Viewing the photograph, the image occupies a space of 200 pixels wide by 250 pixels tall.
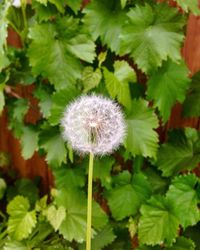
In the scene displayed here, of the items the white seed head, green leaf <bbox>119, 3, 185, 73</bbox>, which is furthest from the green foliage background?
the white seed head

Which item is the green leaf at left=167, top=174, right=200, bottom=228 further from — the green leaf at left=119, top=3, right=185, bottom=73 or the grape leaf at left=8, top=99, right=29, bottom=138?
the grape leaf at left=8, top=99, right=29, bottom=138

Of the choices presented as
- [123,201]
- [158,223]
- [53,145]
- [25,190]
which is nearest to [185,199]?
[158,223]

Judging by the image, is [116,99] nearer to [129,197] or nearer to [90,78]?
[90,78]

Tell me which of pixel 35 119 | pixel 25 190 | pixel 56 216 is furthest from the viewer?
pixel 25 190

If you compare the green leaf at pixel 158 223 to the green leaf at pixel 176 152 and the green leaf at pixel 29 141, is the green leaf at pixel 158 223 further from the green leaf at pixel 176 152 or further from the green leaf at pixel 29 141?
the green leaf at pixel 29 141

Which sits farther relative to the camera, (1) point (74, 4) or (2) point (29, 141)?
(2) point (29, 141)

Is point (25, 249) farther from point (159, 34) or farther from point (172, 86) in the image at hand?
point (159, 34)

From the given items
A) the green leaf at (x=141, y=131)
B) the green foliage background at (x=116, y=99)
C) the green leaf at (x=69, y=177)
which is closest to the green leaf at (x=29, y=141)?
the green foliage background at (x=116, y=99)
